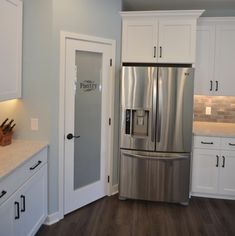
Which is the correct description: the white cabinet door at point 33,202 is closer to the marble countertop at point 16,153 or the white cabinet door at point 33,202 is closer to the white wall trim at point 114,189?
the marble countertop at point 16,153

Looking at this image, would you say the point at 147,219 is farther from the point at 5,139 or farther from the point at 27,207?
the point at 5,139

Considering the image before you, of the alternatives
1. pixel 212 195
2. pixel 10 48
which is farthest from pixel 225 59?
pixel 10 48

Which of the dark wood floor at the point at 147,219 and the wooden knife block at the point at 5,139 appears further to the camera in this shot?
the dark wood floor at the point at 147,219

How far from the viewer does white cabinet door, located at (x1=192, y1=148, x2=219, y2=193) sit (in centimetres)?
385

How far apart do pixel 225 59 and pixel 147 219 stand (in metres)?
2.40

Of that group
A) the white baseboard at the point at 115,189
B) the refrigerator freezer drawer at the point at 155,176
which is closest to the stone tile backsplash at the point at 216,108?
the refrigerator freezer drawer at the point at 155,176

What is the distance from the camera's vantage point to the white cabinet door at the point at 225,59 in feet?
13.1

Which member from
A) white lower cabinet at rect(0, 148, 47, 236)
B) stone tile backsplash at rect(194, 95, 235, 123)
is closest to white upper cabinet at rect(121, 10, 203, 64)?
stone tile backsplash at rect(194, 95, 235, 123)

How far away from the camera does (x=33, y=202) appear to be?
272 centimetres

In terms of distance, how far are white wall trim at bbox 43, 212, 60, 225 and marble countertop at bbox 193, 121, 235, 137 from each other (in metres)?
2.02

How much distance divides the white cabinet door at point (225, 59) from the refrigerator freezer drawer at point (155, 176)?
3.89 feet

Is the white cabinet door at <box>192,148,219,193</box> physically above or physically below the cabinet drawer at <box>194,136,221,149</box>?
below

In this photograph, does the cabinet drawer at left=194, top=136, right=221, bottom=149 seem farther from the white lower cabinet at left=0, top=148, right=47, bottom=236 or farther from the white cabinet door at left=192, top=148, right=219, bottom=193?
the white lower cabinet at left=0, top=148, right=47, bottom=236

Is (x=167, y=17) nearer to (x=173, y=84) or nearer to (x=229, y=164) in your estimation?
(x=173, y=84)
